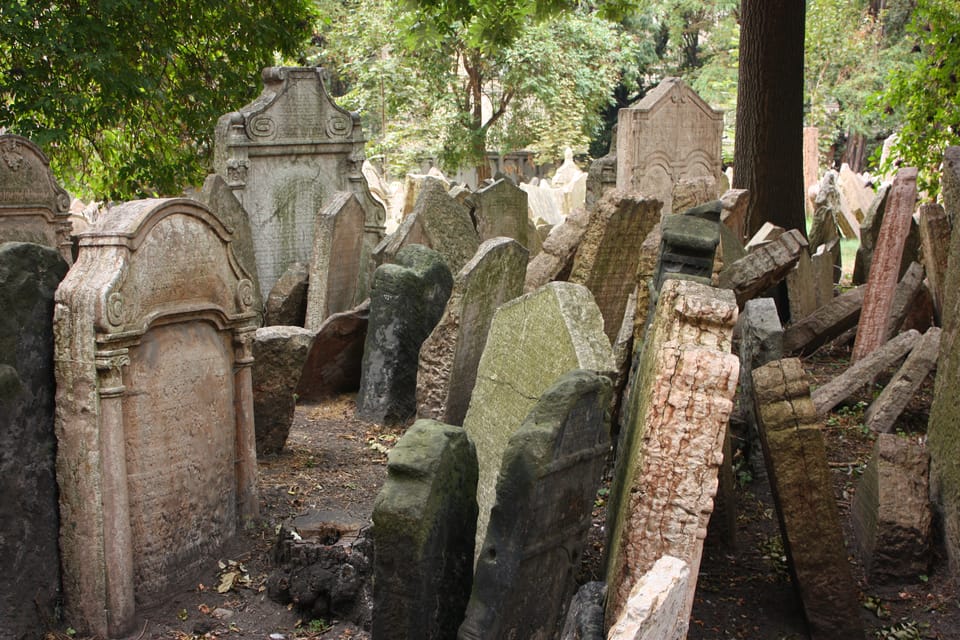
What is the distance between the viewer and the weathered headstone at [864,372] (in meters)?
7.24

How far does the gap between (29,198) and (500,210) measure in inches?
211

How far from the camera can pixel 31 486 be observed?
446cm

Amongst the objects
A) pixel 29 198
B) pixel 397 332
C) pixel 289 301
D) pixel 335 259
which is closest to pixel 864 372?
pixel 397 332

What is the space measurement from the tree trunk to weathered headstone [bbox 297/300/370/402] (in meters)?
4.73

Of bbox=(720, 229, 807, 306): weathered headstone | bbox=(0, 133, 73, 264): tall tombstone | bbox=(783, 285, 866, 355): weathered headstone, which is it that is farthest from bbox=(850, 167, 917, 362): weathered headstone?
bbox=(0, 133, 73, 264): tall tombstone

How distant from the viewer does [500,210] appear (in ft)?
39.6

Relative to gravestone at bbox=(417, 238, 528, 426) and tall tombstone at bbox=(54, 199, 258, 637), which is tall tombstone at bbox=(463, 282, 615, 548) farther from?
gravestone at bbox=(417, 238, 528, 426)

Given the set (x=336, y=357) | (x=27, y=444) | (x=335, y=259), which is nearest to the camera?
(x=27, y=444)

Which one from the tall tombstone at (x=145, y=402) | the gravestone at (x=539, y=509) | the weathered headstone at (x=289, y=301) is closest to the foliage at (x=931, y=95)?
the weathered headstone at (x=289, y=301)

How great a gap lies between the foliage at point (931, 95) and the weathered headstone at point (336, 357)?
6081mm

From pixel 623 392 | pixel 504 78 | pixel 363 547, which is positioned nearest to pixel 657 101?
pixel 623 392

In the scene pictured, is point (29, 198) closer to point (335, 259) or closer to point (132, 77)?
point (335, 259)

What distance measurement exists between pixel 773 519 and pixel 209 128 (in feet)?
33.6

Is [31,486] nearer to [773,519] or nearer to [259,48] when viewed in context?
[773,519]
